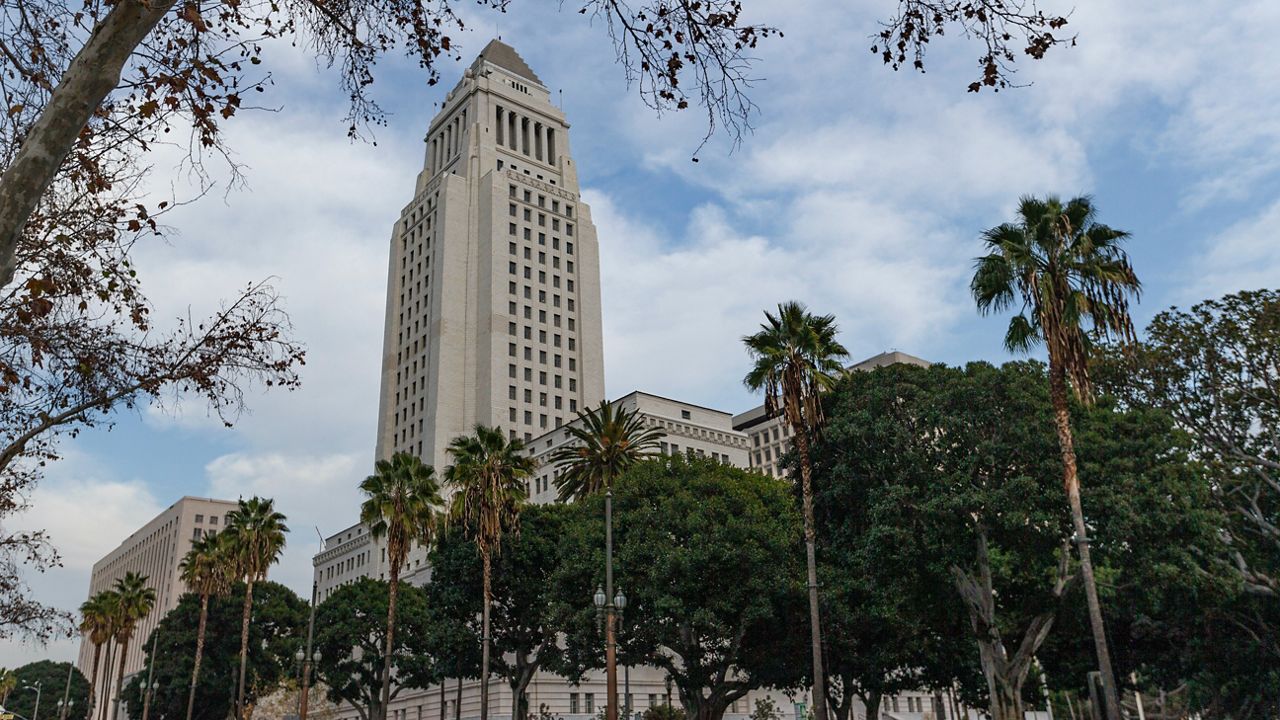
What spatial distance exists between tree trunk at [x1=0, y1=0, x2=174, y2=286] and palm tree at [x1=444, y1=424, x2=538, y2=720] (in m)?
37.7

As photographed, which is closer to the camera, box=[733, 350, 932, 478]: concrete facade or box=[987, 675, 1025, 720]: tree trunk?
box=[987, 675, 1025, 720]: tree trunk

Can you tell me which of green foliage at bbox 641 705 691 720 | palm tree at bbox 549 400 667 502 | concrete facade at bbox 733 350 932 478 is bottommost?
green foliage at bbox 641 705 691 720

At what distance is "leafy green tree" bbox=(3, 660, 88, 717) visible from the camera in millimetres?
137625

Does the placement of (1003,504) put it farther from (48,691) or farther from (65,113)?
(48,691)

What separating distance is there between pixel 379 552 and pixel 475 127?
166 feet

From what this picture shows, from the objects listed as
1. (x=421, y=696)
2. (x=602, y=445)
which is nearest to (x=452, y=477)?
(x=602, y=445)

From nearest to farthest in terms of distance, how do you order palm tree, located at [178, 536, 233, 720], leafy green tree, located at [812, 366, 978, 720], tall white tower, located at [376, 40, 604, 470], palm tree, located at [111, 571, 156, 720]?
leafy green tree, located at [812, 366, 978, 720] → palm tree, located at [178, 536, 233, 720] → palm tree, located at [111, 571, 156, 720] → tall white tower, located at [376, 40, 604, 470]

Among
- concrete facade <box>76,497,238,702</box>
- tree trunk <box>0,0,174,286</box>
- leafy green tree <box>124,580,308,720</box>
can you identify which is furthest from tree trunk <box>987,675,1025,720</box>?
concrete facade <box>76,497,238,702</box>

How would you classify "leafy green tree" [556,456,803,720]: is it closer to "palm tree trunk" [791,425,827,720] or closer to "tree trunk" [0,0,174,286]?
"palm tree trunk" [791,425,827,720]

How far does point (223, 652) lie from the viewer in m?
72.1

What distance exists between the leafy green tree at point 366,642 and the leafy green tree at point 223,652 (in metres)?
7.73

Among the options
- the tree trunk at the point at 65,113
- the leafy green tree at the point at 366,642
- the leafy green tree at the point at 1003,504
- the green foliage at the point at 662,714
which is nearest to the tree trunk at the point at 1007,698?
the leafy green tree at the point at 1003,504

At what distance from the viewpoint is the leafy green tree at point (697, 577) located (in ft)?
126

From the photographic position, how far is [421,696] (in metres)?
79.2
